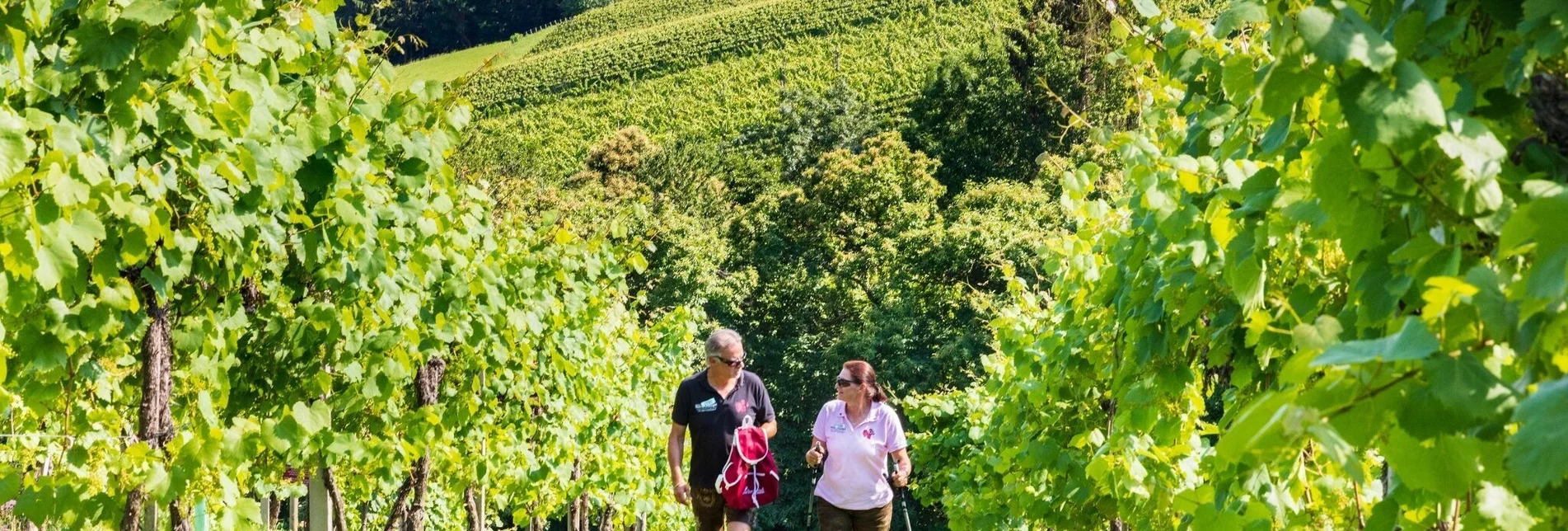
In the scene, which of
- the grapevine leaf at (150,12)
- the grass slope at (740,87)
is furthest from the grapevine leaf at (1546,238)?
the grass slope at (740,87)

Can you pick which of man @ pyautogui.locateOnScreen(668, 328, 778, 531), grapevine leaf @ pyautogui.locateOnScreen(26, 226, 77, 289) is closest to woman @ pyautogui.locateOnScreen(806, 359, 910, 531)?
man @ pyautogui.locateOnScreen(668, 328, 778, 531)

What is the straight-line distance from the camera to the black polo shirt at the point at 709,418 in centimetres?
521

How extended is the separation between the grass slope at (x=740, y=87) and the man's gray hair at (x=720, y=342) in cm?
4268

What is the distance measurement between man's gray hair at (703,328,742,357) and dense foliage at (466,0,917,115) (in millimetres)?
52487

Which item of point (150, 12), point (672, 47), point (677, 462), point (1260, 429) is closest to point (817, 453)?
point (677, 462)

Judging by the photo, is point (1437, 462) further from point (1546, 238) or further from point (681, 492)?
point (681, 492)

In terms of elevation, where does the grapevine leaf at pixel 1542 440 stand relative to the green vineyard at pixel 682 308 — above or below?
above

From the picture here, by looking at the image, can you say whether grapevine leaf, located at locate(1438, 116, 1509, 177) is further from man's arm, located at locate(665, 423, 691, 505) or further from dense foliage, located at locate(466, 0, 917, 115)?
dense foliage, located at locate(466, 0, 917, 115)

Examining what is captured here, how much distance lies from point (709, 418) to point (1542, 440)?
443 cm

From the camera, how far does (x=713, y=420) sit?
5215mm

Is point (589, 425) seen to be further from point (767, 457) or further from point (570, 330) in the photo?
Answer: point (767, 457)

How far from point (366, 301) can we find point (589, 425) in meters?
3.76

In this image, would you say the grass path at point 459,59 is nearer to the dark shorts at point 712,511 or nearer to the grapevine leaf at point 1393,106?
the dark shorts at point 712,511

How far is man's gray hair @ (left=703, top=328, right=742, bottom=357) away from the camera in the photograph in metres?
5.11
